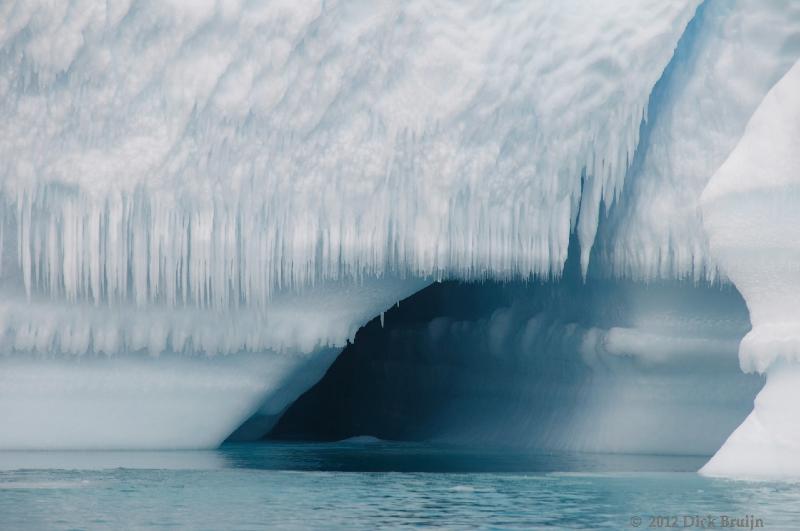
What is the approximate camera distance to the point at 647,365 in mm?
12969

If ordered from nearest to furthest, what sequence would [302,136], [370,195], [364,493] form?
[364,493] < [302,136] < [370,195]

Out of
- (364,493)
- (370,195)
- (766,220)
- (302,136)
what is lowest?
(364,493)

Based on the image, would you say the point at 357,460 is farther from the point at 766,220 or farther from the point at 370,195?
the point at 766,220

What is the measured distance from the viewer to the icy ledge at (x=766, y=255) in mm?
9555

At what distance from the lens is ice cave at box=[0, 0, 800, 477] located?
977 centimetres

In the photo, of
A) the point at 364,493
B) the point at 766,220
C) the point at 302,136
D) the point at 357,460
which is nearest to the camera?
the point at 364,493

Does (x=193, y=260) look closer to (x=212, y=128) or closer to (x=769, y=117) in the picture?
(x=212, y=128)

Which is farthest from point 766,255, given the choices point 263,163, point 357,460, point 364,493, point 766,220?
point 357,460

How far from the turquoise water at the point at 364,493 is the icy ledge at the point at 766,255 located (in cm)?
48

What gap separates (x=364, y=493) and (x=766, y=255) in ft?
12.2

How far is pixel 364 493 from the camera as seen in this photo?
8367 mm

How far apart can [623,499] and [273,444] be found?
29.0ft

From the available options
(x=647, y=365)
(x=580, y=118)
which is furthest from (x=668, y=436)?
(x=580, y=118)

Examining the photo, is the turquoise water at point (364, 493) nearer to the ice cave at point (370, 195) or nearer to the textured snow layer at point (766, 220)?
the ice cave at point (370, 195)
